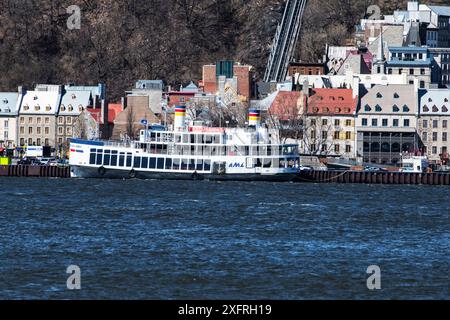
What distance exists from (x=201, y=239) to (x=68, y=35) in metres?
117

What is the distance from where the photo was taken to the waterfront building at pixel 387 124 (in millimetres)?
143250

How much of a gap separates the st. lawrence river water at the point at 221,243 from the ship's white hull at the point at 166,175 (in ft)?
48.8

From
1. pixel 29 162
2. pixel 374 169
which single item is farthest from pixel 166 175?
pixel 374 169

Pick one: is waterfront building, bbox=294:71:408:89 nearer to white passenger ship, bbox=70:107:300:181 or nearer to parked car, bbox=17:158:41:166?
parked car, bbox=17:158:41:166

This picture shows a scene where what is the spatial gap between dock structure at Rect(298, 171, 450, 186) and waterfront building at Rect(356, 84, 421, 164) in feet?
65.6

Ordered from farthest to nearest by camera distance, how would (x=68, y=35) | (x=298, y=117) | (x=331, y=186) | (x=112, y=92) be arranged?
(x=68, y=35) < (x=112, y=92) < (x=298, y=117) < (x=331, y=186)

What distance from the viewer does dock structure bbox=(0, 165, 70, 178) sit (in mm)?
125000

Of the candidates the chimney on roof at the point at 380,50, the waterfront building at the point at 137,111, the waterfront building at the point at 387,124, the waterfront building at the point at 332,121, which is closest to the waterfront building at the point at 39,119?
the waterfront building at the point at 137,111

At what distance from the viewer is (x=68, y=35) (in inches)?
7279

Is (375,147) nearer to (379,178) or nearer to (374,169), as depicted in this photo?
(374,169)

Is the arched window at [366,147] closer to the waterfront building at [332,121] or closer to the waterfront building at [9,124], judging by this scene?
the waterfront building at [332,121]

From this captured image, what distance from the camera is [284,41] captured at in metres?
172
